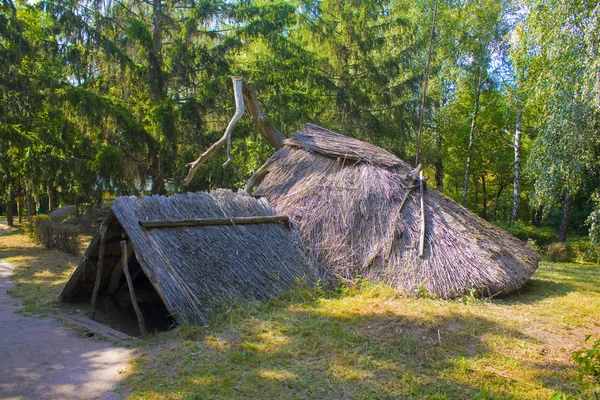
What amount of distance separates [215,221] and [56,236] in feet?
26.9

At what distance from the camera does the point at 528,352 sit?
15.3ft

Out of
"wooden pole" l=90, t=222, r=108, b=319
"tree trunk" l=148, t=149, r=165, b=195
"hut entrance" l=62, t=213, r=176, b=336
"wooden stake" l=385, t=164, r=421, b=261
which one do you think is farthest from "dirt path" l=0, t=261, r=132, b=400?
"tree trunk" l=148, t=149, r=165, b=195

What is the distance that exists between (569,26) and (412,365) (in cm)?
801

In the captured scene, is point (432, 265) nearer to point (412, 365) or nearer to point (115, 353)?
point (412, 365)

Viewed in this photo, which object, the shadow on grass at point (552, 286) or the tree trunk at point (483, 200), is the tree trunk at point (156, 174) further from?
the tree trunk at point (483, 200)

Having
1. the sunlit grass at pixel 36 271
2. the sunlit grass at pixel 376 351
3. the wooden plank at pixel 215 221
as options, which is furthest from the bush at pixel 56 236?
the sunlit grass at pixel 376 351

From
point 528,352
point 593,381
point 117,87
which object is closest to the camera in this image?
point 593,381

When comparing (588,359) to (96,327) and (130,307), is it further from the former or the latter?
(130,307)

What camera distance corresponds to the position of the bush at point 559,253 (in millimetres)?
13664

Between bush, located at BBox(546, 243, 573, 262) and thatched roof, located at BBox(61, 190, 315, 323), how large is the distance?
1015 cm

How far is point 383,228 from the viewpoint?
24.5ft

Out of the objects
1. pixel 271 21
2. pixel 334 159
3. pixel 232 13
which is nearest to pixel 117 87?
pixel 232 13

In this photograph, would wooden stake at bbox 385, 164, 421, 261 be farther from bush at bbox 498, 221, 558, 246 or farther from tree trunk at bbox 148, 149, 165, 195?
tree trunk at bbox 148, 149, 165, 195

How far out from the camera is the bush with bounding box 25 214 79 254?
12344mm
